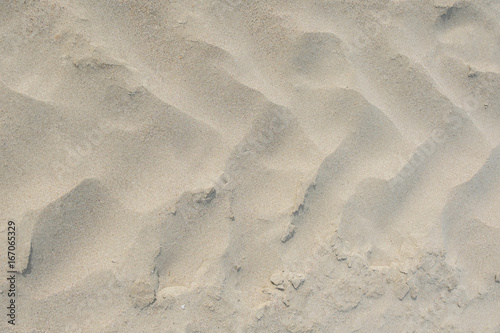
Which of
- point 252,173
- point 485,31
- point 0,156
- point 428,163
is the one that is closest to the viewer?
point 0,156

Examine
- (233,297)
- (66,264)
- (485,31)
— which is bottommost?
(66,264)

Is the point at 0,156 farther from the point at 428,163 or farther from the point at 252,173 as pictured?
the point at 428,163

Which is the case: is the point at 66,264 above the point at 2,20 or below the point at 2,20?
below

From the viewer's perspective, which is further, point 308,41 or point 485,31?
point 485,31

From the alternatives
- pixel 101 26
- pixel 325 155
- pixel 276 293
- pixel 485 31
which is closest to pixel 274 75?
pixel 325 155

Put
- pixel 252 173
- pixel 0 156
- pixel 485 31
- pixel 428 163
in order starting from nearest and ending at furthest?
pixel 0 156 → pixel 252 173 → pixel 428 163 → pixel 485 31

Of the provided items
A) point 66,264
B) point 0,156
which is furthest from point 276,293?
point 0,156

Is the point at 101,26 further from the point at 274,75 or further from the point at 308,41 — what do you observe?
the point at 308,41
